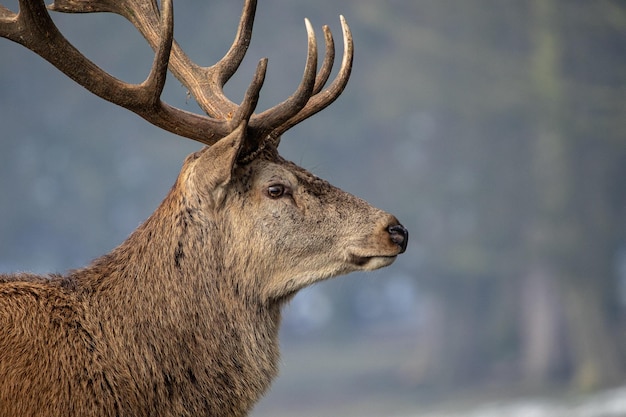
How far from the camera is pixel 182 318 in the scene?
4.21 meters

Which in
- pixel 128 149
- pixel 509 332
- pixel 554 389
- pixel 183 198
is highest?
pixel 128 149

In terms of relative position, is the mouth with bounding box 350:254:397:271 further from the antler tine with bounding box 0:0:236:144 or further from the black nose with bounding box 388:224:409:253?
the antler tine with bounding box 0:0:236:144

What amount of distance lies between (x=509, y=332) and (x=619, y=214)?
4.21 meters

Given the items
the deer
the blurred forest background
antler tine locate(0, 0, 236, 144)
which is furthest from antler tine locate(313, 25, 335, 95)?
the blurred forest background

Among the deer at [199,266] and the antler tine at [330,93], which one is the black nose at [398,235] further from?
the antler tine at [330,93]

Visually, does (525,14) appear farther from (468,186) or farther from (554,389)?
(554,389)

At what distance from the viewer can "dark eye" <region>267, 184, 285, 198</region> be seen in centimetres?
438

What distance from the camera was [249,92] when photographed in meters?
4.22

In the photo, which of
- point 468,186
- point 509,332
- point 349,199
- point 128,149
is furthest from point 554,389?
point 349,199

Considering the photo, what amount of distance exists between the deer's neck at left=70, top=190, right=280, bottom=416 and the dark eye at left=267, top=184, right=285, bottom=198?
27cm

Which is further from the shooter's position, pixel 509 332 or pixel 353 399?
pixel 509 332

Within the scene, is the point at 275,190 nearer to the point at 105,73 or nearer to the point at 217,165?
the point at 217,165

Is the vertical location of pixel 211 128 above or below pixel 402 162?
below

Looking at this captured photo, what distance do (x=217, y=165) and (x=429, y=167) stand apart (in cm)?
2137
